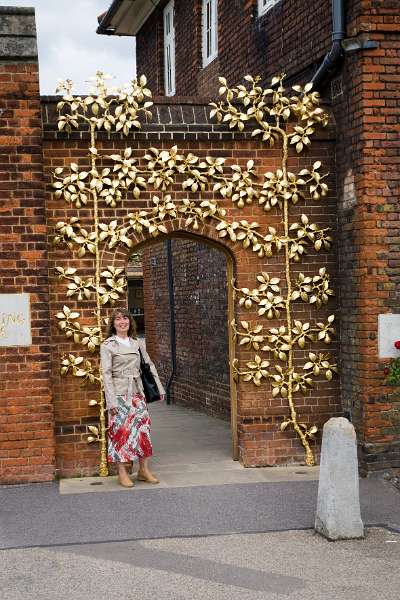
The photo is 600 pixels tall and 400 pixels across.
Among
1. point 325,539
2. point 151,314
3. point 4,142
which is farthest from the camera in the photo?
point 151,314

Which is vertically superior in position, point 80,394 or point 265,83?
point 265,83

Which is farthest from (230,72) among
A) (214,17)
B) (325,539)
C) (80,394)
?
(325,539)

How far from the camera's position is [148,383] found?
9234 mm

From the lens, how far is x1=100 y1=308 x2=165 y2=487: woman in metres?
8.95

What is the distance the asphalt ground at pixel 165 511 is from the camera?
24.0 feet

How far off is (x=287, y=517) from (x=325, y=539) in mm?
694

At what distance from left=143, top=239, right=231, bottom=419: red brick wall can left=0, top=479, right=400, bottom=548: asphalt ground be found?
4719 millimetres

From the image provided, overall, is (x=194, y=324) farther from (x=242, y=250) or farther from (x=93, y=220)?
(x=93, y=220)

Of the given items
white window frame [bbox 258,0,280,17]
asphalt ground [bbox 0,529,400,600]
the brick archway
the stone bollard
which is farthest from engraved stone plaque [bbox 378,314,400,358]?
white window frame [bbox 258,0,280,17]

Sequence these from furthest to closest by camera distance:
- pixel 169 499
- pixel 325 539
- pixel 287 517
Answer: pixel 169 499
pixel 287 517
pixel 325 539

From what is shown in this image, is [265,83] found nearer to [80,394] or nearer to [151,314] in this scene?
[80,394]

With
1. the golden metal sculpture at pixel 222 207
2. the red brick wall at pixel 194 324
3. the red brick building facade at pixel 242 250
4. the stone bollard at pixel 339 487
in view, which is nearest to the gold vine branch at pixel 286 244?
the golden metal sculpture at pixel 222 207

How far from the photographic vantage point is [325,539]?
278 inches

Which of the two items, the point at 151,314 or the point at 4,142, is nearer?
the point at 4,142
